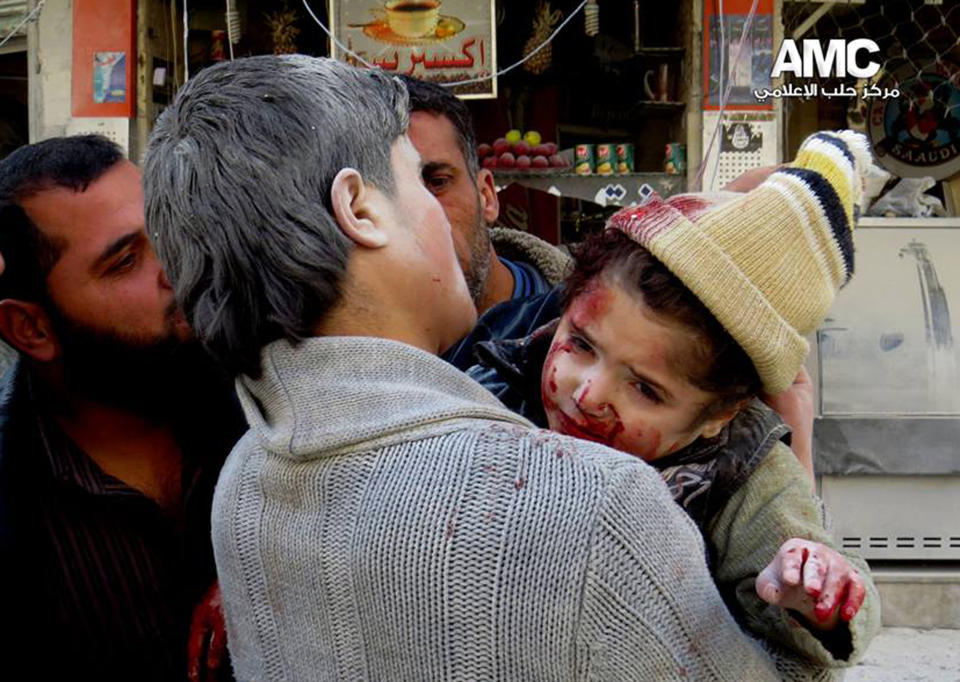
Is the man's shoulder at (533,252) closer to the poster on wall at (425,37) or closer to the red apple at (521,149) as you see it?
the poster on wall at (425,37)

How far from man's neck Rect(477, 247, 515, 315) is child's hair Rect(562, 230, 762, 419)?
3.54ft

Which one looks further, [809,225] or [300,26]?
[300,26]

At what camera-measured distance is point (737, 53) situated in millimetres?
6707

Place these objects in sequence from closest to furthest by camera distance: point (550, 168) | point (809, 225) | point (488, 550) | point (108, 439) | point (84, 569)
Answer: point (488, 550)
point (809, 225)
point (84, 569)
point (108, 439)
point (550, 168)

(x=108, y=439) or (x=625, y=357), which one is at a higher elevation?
(x=625, y=357)

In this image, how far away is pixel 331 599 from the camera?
1190mm

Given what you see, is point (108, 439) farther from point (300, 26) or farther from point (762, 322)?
point (300, 26)

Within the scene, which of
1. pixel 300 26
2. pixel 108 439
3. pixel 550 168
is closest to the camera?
pixel 108 439

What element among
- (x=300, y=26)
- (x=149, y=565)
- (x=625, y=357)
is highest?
(x=300, y=26)

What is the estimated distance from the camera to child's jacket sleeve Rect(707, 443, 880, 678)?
1.25 meters

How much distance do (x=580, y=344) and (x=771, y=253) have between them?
0.33m

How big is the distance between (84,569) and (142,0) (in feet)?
19.9

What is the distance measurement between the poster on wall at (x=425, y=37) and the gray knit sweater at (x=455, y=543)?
5.57 meters

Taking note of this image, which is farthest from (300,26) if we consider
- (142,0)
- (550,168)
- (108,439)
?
(108,439)
